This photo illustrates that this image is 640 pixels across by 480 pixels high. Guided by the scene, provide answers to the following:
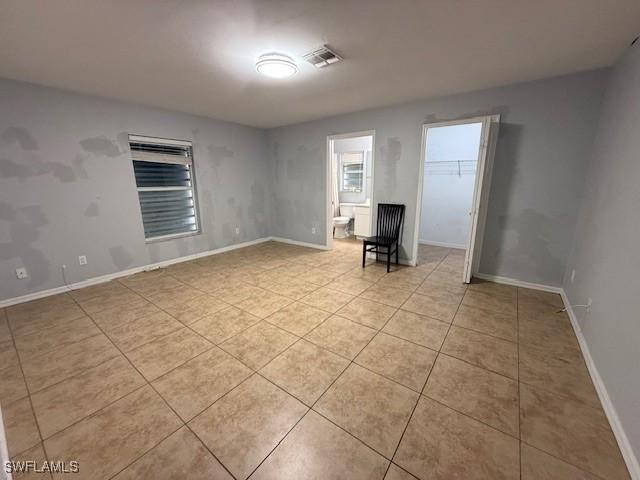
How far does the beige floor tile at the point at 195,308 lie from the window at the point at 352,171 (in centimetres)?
454

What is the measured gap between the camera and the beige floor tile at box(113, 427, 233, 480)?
1.18 m

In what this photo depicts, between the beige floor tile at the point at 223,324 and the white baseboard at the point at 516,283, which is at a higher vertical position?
the white baseboard at the point at 516,283

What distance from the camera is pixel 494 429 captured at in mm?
1395

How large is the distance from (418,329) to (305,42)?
2690 millimetres

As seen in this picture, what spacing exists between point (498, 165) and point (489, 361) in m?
2.41

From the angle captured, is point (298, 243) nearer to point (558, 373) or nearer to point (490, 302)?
point (490, 302)

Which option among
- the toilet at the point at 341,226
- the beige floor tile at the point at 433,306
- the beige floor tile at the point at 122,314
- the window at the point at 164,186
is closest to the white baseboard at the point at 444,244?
the toilet at the point at 341,226

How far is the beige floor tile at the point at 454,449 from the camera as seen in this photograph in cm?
119

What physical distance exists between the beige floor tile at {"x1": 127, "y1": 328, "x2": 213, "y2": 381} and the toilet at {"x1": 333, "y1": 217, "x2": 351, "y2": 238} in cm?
419

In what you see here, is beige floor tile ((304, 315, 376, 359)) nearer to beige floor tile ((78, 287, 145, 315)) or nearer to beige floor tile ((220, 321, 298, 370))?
beige floor tile ((220, 321, 298, 370))

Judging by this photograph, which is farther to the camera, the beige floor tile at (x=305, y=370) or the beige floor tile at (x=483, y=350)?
the beige floor tile at (x=483, y=350)

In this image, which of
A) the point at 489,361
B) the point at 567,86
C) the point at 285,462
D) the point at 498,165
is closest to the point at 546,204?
the point at 498,165

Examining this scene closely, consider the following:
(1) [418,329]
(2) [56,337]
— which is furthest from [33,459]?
(1) [418,329]

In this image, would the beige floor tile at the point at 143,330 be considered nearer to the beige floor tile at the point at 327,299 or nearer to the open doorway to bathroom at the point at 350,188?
the beige floor tile at the point at 327,299
